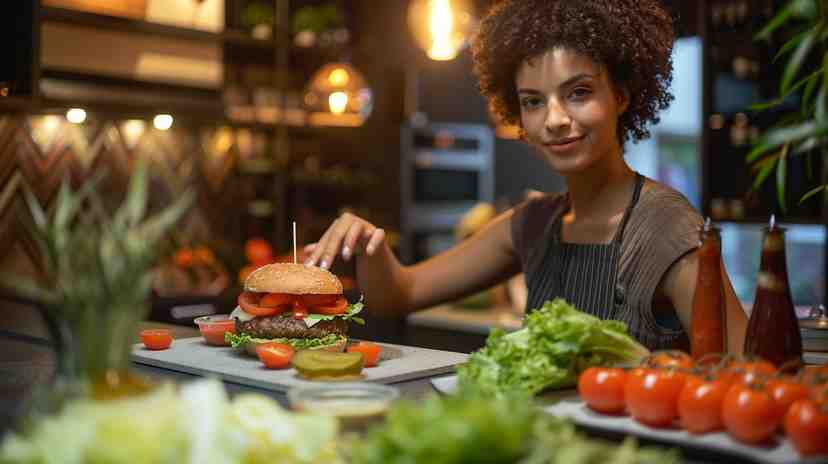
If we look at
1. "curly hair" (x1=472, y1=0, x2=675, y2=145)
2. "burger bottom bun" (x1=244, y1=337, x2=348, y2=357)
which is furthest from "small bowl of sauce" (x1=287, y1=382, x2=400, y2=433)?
"curly hair" (x1=472, y1=0, x2=675, y2=145)

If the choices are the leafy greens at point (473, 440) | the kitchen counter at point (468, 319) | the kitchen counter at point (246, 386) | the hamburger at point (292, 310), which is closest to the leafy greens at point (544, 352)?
the kitchen counter at point (246, 386)

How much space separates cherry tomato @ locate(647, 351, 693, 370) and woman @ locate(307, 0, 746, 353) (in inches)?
23.9

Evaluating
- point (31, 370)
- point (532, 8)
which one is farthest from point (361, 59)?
point (31, 370)

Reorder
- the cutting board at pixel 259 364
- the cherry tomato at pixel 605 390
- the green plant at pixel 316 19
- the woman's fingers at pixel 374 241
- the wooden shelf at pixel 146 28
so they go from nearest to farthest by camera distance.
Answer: the cherry tomato at pixel 605 390, the cutting board at pixel 259 364, the woman's fingers at pixel 374 241, the wooden shelf at pixel 146 28, the green plant at pixel 316 19

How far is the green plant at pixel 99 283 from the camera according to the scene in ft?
3.92

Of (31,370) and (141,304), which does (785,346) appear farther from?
(31,370)

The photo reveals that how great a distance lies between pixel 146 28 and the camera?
245 inches

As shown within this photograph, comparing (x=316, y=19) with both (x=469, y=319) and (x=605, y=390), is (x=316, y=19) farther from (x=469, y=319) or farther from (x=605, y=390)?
(x=605, y=390)

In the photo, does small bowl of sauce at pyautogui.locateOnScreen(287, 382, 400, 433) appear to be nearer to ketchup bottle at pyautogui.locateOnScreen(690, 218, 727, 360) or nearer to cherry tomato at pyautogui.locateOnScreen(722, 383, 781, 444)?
cherry tomato at pyautogui.locateOnScreen(722, 383, 781, 444)

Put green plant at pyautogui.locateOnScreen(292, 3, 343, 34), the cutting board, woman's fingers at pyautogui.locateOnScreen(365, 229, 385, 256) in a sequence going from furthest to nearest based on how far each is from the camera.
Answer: green plant at pyautogui.locateOnScreen(292, 3, 343, 34) < woman's fingers at pyautogui.locateOnScreen(365, 229, 385, 256) < the cutting board

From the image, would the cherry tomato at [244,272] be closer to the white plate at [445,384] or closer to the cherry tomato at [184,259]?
the cherry tomato at [184,259]

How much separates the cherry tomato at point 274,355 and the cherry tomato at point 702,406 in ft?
3.13

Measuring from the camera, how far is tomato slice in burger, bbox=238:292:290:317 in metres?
2.46

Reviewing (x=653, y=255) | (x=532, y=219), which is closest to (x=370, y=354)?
(x=653, y=255)
